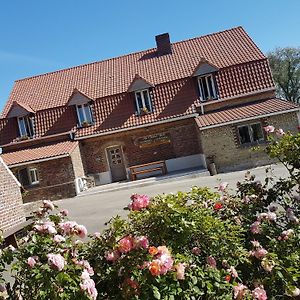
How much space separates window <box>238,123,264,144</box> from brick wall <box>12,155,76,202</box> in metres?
10.7

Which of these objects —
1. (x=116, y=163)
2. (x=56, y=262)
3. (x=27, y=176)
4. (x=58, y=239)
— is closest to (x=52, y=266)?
(x=56, y=262)

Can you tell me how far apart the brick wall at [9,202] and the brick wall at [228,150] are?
1324cm

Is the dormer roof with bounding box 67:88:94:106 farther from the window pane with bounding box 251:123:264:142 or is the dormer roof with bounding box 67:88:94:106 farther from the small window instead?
the window pane with bounding box 251:123:264:142

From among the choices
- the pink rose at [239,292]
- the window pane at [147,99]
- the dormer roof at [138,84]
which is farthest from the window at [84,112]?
the pink rose at [239,292]

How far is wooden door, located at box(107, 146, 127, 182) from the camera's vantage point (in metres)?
26.0

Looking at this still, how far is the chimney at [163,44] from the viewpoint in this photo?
2905cm

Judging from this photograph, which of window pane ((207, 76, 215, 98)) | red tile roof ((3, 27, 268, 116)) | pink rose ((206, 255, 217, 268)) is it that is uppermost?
red tile roof ((3, 27, 268, 116))

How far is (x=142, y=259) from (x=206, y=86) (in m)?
23.4

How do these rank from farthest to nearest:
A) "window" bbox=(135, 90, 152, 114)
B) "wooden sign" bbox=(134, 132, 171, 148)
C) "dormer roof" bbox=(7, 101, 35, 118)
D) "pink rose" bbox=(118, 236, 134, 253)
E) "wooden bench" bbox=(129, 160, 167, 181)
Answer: "dormer roof" bbox=(7, 101, 35, 118)
"window" bbox=(135, 90, 152, 114)
"wooden sign" bbox=(134, 132, 171, 148)
"wooden bench" bbox=(129, 160, 167, 181)
"pink rose" bbox=(118, 236, 134, 253)

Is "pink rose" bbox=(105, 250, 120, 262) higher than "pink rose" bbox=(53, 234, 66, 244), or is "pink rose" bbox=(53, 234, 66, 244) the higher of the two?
"pink rose" bbox=(53, 234, 66, 244)

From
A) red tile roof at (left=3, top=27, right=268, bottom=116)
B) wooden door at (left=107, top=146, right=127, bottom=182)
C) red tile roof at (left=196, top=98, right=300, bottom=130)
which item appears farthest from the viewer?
wooden door at (left=107, top=146, right=127, bottom=182)

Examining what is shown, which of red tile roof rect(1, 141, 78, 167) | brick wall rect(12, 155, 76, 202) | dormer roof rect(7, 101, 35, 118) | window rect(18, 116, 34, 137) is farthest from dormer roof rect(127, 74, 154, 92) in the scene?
window rect(18, 116, 34, 137)

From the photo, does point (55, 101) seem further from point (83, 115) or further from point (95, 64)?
point (95, 64)

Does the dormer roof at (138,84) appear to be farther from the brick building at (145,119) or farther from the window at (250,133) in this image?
the window at (250,133)
